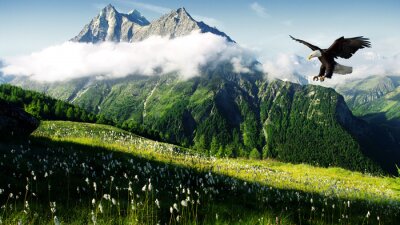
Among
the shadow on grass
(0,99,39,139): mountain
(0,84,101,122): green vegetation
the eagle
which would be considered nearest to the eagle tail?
the eagle

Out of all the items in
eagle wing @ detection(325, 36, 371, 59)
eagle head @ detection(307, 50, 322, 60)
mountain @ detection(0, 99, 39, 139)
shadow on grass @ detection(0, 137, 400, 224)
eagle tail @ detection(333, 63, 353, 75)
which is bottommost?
shadow on grass @ detection(0, 137, 400, 224)

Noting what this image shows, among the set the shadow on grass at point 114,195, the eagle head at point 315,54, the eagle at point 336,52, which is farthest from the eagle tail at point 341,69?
the shadow on grass at point 114,195

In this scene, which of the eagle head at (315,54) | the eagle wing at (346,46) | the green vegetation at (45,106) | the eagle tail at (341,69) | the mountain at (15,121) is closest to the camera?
the eagle head at (315,54)

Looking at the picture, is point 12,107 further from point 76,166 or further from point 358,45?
point 358,45

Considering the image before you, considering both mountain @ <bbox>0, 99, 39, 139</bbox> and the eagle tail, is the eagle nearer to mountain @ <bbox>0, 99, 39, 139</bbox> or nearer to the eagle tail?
the eagle tail

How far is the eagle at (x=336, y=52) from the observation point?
5559 mm

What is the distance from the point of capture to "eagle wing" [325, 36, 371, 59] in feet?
19.2

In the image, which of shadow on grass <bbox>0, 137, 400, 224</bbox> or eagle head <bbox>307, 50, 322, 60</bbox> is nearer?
eagle head <bbox>307, 50, 322, 60</bbox>

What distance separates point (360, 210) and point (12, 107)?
17.7m

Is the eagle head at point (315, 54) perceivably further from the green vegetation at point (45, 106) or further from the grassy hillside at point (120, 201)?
the green vegetation at point (45, 106)

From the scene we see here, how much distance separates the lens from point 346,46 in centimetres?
594

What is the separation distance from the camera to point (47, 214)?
568cm

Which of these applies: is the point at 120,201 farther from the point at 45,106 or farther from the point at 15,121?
the point at 45,106

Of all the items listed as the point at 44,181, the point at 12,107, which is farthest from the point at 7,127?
the point at 44,181
